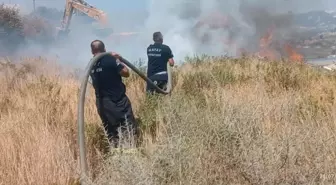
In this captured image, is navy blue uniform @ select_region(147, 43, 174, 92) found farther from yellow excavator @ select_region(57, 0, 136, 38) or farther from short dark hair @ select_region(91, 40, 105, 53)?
yellow excavator @ select_region(57, 0, 136, 38)

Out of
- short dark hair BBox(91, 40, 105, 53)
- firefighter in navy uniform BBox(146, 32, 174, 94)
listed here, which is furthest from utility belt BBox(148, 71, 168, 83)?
short dark hair BBox(91, 40, 105, 53)

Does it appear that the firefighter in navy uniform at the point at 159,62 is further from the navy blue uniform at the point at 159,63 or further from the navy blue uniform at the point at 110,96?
the navy blue uniform at the point at 110,96

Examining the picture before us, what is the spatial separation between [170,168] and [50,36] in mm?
30319

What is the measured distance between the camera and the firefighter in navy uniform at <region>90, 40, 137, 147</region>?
6.05 m

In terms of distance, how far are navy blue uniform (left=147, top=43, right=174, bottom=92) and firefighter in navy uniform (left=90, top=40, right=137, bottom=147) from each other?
285 centimetres

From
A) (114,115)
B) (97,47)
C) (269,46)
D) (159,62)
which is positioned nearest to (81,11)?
(269,46)

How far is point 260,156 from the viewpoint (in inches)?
152

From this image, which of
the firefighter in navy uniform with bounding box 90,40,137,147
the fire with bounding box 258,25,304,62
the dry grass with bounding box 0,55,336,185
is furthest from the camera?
the fire with bounding box 258,25,304,62

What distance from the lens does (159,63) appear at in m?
9.11

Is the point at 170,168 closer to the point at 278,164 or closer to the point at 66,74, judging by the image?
the point at 278,164

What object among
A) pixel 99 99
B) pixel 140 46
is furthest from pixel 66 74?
pixel 140 46

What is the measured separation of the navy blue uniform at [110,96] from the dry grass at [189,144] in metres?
0.21

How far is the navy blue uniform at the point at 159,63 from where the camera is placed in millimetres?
9094

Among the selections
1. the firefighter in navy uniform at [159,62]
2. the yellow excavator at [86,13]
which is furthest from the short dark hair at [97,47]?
the yellow excavator at [86,13]
